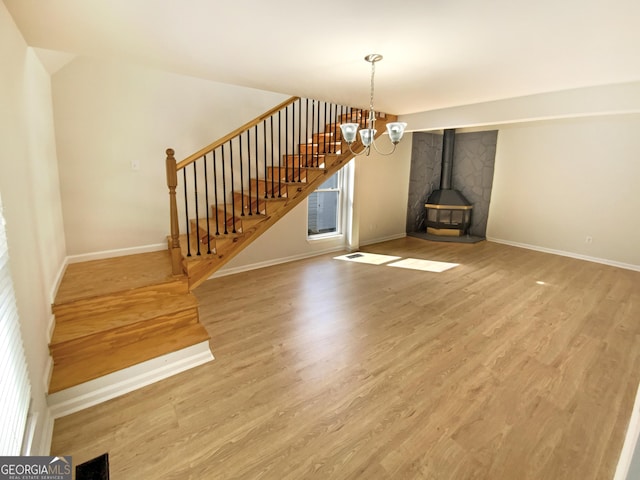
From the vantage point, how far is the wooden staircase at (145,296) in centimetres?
226

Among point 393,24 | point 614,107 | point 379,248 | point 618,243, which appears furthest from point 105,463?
point 618,243

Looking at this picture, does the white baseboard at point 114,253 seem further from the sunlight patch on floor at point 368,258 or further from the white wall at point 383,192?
the white wall at point 383,192

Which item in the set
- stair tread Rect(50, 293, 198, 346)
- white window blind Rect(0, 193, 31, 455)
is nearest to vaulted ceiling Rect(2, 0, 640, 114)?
white window blind Rect(0, 193, 31, 455)

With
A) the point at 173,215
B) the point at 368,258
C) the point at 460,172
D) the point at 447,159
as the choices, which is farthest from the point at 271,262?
the point at 460,172

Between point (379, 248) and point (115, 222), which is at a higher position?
point (115, 222)

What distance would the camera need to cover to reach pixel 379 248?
20.4 ft

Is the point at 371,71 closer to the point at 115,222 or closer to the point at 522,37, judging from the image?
the point at 522,37

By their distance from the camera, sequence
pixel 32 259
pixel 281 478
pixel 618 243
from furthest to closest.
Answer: pixel 618 243 → pixel 32 259 → pixel 281 478

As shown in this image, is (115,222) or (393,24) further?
(115,222)

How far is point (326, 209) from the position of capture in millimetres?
5863

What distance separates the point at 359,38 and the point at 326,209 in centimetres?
399

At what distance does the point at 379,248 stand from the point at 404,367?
3.86 m

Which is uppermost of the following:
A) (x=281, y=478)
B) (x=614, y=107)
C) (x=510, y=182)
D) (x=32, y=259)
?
(x=614, y=107)

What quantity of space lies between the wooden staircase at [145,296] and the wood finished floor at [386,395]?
33 cm
